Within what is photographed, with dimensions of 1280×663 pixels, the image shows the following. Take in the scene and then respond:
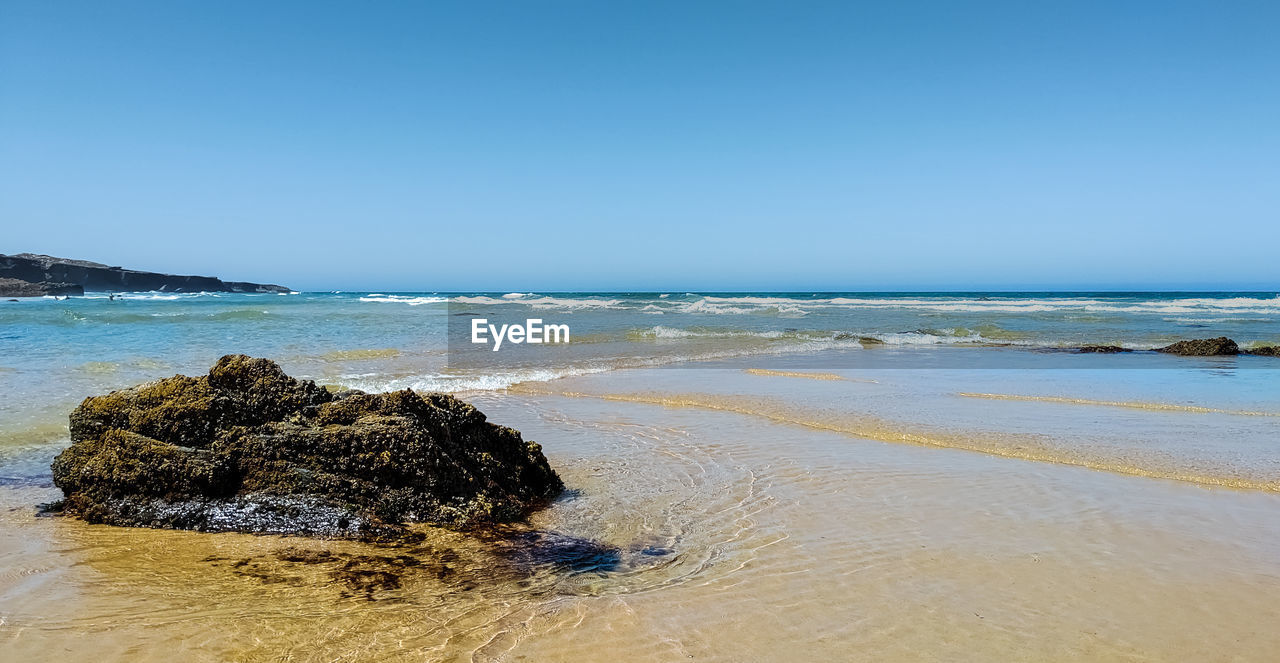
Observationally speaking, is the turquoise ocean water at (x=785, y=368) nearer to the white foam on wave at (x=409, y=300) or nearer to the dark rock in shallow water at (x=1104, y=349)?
→ the dark rock in shallow water at (x=1104, y=349)

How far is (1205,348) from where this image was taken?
1992cm

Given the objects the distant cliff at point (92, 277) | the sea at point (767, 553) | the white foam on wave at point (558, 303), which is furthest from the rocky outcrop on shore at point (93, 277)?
the sea at point (767, 553)

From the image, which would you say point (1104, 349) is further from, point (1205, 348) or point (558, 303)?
point (558, 303)

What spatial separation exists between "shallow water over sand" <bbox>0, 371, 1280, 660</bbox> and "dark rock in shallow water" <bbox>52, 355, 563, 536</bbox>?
9.2 inches

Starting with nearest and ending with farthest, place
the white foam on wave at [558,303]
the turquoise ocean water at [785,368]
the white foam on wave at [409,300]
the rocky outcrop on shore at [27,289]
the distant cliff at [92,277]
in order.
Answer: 1. the turquoise ocean water at [785,368]
2. the white foam on wave at [558,303]
3. the white foam on wave at [409,300]
4. the rocky outcrop on shore at [27,289]
5. the distant cliff at [92,277]

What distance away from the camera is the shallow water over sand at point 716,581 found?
316cm

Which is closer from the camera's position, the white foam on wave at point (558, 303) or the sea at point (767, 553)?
the sea at point (767, 553)

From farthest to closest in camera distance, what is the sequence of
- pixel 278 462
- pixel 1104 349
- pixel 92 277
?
pixel 92 277 < pixel 1104 349 < pixel 278 462

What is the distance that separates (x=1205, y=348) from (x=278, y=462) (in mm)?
24189

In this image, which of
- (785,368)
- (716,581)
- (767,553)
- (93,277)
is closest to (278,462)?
(716,581)

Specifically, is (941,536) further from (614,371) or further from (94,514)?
(614,371)

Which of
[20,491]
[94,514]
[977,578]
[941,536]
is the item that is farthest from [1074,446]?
[20,491]

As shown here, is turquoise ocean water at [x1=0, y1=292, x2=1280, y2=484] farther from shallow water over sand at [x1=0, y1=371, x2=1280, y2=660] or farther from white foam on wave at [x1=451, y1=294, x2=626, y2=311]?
white foam on wave at [x1=451, y1=294, x2=626, y2=311]

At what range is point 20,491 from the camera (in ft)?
17.8
